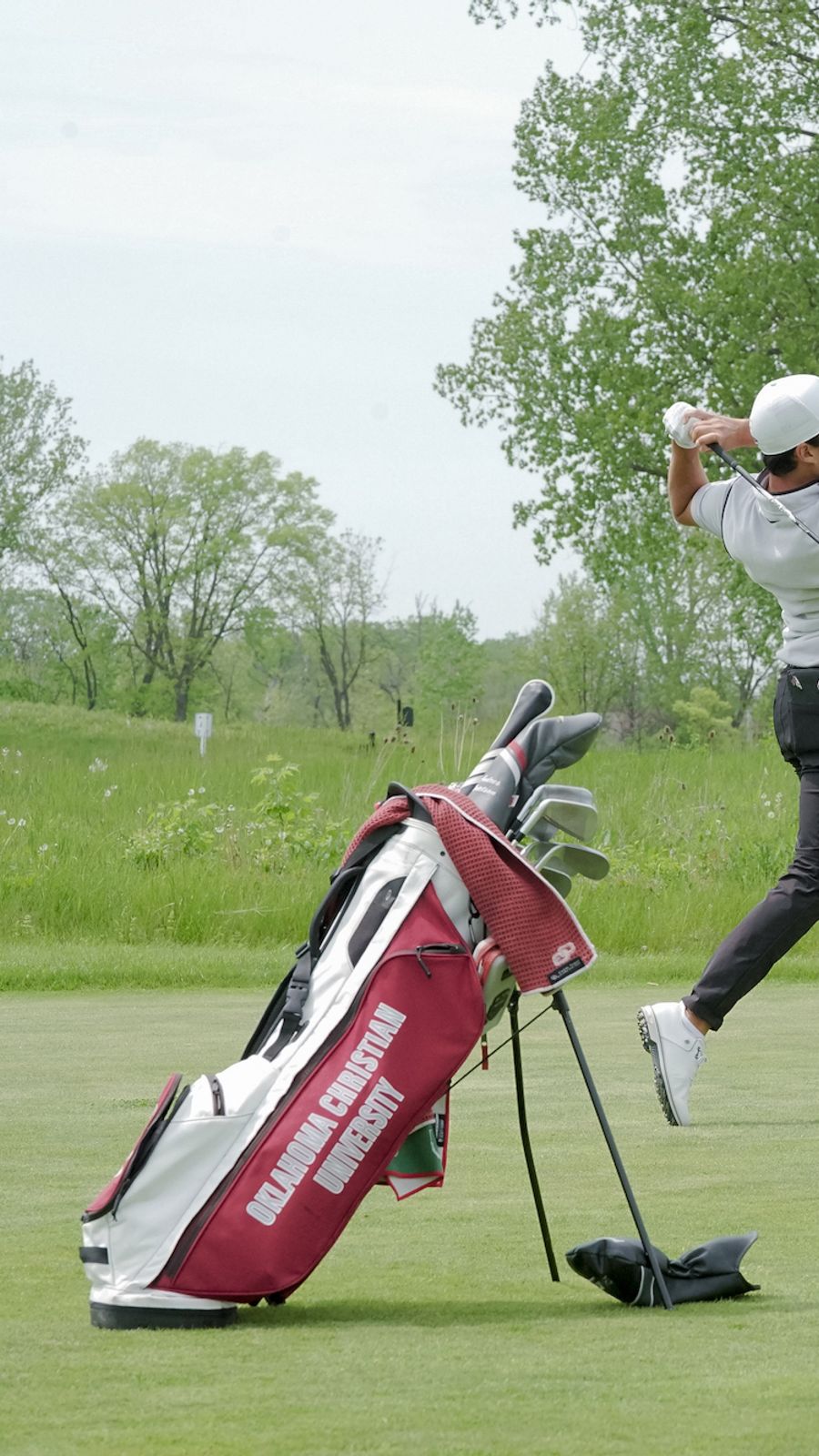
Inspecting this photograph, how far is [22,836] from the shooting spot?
503 inches

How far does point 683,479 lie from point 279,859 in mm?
7211

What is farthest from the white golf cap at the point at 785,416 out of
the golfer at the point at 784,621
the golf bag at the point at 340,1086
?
the golf bag at the point at 340,1086

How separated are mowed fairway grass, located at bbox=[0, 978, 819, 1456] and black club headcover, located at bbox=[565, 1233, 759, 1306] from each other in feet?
0.12

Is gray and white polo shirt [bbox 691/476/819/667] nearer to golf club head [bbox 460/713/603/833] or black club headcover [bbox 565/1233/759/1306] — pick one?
golf club head [bbox 460/713/603/833]

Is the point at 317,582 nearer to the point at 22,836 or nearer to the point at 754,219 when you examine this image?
the point at 754,219

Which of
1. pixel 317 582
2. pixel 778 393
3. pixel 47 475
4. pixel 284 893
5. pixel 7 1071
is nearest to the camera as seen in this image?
pixel 778 393

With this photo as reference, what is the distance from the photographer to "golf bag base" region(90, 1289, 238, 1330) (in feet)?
9.14

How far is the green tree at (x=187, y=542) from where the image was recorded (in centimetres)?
7119

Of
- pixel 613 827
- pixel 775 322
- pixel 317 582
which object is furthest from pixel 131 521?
pixel 613 827

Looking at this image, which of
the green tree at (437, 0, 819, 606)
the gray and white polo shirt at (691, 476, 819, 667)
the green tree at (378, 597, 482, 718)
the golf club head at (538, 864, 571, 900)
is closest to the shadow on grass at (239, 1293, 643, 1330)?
the golf club head at (538, 864, 571, 900)

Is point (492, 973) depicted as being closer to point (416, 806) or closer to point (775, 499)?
point (416, 806)

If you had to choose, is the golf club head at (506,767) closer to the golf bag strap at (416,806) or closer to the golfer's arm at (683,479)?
the golf bag strap at (416,806)

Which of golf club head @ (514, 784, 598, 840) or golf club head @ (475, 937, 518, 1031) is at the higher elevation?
golf club head @ (514, 784, 598, 840)

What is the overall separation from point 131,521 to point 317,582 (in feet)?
25.2
